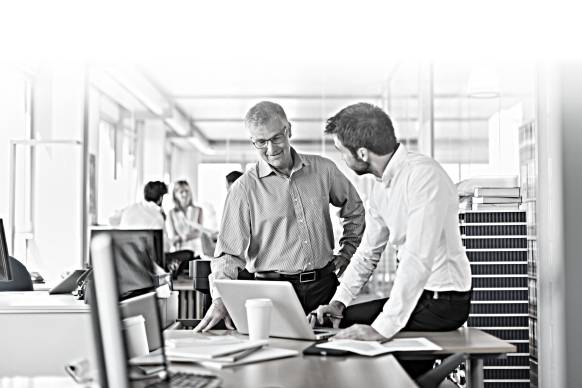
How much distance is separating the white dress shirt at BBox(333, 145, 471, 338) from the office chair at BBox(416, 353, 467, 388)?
0.23m

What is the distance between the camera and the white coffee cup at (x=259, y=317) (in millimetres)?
2727


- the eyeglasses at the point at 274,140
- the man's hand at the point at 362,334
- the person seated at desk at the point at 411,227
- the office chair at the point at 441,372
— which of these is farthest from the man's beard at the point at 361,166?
the office chair at the point at 441,372

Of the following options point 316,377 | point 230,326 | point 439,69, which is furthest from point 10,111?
point 316,377

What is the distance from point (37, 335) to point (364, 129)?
1.78m

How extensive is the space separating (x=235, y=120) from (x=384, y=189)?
28.1 feet

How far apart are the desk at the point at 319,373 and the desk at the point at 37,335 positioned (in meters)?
1.55

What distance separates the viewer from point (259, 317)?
8.96ft

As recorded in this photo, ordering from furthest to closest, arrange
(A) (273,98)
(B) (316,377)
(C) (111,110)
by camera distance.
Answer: (C) (111,110) → (A) (273,98) → (B) (316,377)

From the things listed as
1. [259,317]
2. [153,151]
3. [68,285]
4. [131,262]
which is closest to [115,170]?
[153,151]

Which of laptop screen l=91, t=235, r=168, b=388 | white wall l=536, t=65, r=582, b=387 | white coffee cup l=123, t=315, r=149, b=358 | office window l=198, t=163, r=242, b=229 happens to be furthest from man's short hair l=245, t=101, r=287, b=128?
office window l=198, t=163, r=242, b=229

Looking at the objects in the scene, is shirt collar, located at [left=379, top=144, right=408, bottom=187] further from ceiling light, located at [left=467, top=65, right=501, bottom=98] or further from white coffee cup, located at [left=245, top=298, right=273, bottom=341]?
ceiling light, located at [left=467, top=65, right=501, bottom=98]

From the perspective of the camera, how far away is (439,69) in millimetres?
7441

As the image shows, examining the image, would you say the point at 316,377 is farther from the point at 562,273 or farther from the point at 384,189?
the point at 562,273

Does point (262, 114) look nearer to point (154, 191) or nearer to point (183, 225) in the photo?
point (154, 191)
